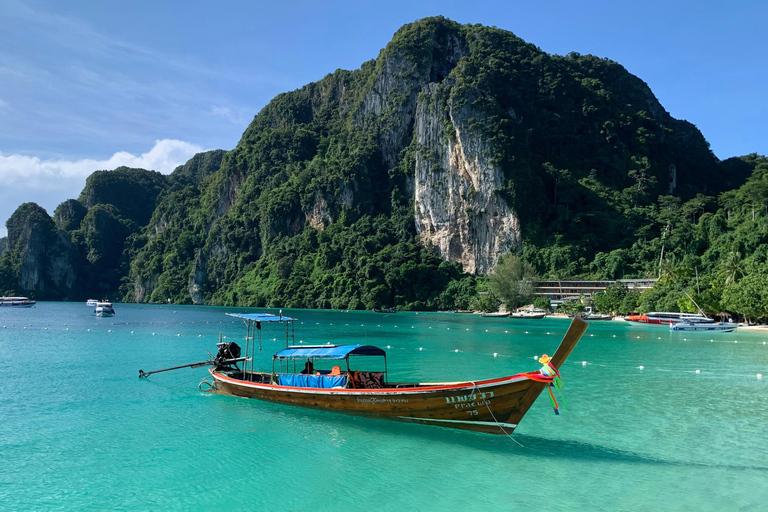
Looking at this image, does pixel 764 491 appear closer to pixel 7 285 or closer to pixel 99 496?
pixel 99 496

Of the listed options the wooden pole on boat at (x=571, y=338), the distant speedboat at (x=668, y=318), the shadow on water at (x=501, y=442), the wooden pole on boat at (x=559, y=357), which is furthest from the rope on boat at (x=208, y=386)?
the distant speedboat at (x=668, y=318)

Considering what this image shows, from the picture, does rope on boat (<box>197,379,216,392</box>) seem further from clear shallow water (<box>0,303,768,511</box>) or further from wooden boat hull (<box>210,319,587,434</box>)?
wooden boat hull (<box>210,319,587,434</box>)

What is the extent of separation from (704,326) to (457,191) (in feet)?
260

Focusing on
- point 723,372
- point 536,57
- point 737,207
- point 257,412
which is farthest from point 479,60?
point 257,412

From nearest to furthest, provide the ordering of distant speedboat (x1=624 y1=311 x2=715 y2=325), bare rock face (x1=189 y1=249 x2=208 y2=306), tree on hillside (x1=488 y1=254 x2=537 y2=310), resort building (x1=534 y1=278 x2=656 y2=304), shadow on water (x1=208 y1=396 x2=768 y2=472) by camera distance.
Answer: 1. shadow on water (x1=208 y1=396 x2=768 y2=472)
2. distant speedboat (x1=624 y1=311 x2=715 y2=325)
3. resort building (x1=534 y1=278 x2=656 y2=304)
4. tree on hillside (x1=488 y1=254 x2=537 y2=310)
5. bare rock face (x1=189 y1=249 x2=208 y2=306)

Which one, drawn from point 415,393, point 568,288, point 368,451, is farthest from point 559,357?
point 568,288

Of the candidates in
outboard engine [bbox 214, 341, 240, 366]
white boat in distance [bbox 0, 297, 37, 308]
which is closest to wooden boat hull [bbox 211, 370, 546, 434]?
outboard engine [bbox 214, 341, 240, 366]

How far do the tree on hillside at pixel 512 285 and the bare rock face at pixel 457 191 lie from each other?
18.2m

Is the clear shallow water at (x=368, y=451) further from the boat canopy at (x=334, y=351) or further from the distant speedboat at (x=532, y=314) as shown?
the distant speedboat at (x=532, y=314)

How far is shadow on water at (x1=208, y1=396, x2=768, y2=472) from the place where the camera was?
1559cm

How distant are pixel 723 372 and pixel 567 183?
108005mm

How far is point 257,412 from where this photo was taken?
21984 millimetres

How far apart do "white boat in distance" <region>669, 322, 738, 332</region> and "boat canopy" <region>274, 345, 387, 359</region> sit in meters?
54.8

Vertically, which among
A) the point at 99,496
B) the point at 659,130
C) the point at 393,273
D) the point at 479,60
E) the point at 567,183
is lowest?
the point at 99,496
